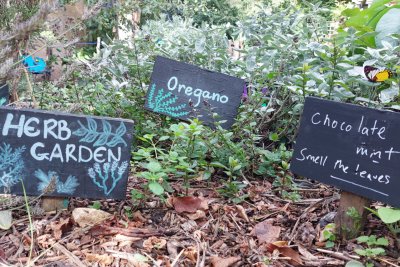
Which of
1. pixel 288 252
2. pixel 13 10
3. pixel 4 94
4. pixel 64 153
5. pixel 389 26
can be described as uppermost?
pixel 389 26

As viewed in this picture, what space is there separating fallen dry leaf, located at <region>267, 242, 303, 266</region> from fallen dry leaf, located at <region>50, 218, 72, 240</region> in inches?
25.1

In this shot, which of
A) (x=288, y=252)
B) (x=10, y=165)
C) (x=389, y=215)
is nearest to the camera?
(x=389, y=215)

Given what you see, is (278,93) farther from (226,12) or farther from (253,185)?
(226,12)

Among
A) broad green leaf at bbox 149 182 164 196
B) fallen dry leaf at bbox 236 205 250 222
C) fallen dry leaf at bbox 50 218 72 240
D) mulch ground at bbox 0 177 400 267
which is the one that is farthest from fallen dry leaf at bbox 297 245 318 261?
fallen dry leaf at bbox 50 218 72 240

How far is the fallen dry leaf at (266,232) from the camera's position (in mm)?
1448

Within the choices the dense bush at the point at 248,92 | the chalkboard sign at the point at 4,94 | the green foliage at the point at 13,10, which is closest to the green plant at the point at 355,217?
the dense bush at the point at 248,92

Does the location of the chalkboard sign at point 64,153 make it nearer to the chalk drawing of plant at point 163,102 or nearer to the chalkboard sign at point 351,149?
the chalkboard sign at point 351,149

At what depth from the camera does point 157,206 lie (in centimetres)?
160

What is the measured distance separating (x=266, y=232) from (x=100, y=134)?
0.63 m

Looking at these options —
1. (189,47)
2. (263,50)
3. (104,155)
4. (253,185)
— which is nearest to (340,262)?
(253,185)

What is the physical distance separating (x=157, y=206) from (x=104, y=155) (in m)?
0.27

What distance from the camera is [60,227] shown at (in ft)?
4.63

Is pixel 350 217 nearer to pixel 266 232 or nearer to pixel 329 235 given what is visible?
pixel 329 235

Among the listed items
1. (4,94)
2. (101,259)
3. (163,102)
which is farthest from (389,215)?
(4,94)
